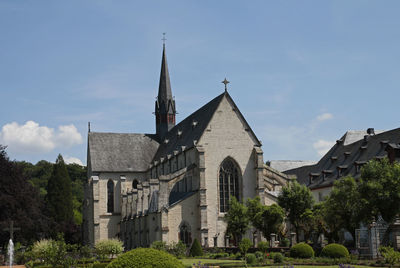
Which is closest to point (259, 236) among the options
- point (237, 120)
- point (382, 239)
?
point (237, 120)

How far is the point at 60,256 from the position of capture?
30094mm

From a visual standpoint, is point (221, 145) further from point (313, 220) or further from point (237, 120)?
point (313, 220)

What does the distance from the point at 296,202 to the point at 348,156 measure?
19.3 m

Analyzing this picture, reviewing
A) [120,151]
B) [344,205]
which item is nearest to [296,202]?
[344,205]

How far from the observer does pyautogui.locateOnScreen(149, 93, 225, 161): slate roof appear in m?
55.7

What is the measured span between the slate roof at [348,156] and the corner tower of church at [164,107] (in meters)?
22.4

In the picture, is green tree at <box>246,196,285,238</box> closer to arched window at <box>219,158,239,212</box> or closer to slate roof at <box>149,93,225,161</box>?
arched window at <box>219,158,239,212</box>

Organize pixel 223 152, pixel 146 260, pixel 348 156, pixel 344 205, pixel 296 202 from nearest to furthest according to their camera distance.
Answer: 1. pixel 146 260
2. pixel 344 205
3. pixel 296 202
4. pixel 223 152
5. pixel 348 156

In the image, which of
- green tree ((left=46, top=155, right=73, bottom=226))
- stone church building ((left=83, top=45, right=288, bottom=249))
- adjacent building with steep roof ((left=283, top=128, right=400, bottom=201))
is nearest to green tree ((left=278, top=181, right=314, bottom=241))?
stone church building ((left=83, top=45, right=288, bottom=249))

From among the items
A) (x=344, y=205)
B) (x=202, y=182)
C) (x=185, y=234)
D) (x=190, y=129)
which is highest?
(x=190, y=129)

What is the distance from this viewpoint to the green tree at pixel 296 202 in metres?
46.4

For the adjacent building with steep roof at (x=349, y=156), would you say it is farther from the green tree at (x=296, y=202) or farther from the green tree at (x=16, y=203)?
the green tree at (x=16, y=203)

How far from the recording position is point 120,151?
74188 millimetres

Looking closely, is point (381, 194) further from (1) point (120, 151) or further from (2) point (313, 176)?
(1) point (120, 151)
